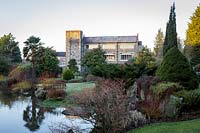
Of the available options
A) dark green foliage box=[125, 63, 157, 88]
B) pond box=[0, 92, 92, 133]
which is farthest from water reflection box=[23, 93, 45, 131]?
dark green foliage box=[125, 63, 157, 88]

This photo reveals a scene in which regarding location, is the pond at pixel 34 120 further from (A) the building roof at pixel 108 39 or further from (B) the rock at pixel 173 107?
(A) the building roof at pixel 108 39

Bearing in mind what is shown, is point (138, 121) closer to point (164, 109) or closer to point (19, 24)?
point (164, 109)

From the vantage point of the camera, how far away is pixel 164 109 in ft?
35.4

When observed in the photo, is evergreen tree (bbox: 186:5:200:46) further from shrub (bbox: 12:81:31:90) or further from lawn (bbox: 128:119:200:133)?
lawn (bbox: 128:119:200:133)

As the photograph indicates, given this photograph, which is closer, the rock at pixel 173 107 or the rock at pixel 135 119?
the rock at pixel 135 119

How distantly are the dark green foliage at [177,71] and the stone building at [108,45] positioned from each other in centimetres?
4564

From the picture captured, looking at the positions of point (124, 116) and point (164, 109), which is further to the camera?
point (164, 109)

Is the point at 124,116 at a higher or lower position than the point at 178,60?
lower

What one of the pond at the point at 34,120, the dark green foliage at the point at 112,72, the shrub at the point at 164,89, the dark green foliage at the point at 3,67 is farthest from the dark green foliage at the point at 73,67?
the shrub at the point at 164,89

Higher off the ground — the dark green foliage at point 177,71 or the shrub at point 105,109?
the dark green foliage at point 177,71

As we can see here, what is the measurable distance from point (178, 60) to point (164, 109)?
317cm

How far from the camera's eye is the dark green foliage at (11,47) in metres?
49.2

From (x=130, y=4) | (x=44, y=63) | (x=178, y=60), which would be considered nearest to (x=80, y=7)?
(x=130, y=4)

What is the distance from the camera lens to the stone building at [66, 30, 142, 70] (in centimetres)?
5972
